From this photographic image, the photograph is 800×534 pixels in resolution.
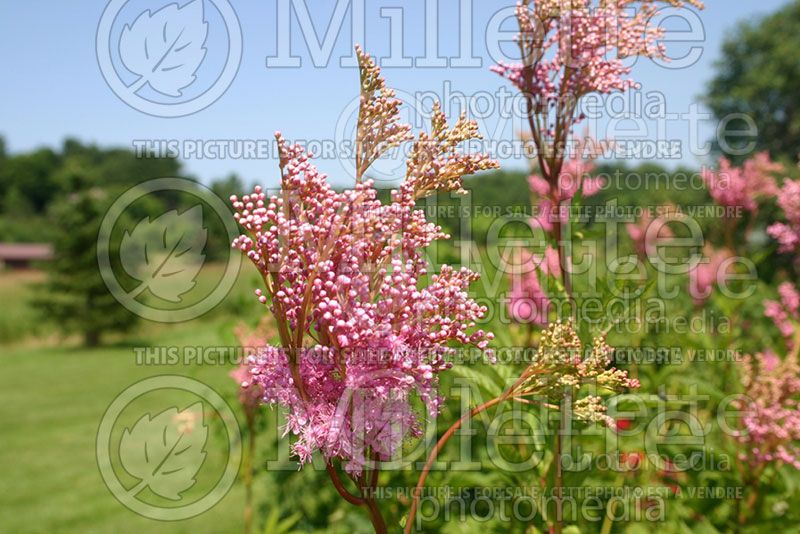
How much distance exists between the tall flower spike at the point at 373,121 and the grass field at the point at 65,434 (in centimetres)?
356

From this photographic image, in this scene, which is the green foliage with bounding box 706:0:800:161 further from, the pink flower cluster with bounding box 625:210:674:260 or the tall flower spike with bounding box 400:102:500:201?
the tall flower spike with bounding box 400:102:500:201

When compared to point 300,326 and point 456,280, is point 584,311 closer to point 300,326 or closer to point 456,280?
point 456,280

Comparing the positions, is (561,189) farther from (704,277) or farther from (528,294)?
(704,277)

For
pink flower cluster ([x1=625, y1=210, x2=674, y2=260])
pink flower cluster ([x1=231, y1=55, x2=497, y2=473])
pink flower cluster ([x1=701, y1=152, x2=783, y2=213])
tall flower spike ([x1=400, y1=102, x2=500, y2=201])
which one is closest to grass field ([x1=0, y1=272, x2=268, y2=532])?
pink flower cluster ([x1=231, y1=55, x2=497, y2=473])

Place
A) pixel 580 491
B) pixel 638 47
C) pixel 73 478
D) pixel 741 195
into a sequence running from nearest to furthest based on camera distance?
pixel 638 47, pixel 580 491, pixel 741 195, pixel 73 478

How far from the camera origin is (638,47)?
267 cm

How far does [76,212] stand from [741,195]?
3407 cm

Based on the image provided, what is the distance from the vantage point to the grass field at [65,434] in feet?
32.8

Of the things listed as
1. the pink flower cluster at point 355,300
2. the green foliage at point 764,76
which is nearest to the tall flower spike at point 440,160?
the pink flower cluster at point 355,300

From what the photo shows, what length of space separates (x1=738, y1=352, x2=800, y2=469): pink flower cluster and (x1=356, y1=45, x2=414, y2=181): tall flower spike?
108 inches

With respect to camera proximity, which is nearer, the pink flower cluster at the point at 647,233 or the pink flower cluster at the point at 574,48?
the pink flower cluster at the point at 574,48

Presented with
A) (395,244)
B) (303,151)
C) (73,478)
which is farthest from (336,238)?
(73,478)

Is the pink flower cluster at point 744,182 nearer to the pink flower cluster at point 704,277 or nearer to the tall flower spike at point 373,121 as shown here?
the pink flower cluster at point 704,277

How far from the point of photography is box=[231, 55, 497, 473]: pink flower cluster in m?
1.71
